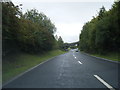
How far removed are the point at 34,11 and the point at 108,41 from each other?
105 feet

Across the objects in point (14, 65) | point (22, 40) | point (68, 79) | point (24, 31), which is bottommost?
point (14, 65)

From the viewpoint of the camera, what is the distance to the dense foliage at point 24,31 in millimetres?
12353

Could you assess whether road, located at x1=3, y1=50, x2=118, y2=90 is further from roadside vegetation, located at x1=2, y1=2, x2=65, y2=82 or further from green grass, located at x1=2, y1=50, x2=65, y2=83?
roadside vegetation, located at x1=2, y1=2, x2=65, y2=82

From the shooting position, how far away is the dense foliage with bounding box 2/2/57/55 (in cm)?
1235

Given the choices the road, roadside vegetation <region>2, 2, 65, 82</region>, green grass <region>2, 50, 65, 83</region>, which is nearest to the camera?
the road

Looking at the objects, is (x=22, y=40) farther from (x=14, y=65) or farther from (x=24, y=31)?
(x=14, y=65)

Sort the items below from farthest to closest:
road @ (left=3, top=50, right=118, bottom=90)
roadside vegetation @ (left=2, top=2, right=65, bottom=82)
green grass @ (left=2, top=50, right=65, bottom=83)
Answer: roadside vegetation @ (left=2, top=2, right=65, bottom=82) → green grass @ (left=2, top=50, right=65, bottom=83) → road @ (left=3, top=50, right=118, bottom=90)

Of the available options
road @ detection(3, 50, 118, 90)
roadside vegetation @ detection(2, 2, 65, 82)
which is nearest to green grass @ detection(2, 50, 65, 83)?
roadside vegetation @ detection(2, 2, 65, 82)

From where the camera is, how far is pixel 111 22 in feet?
83.0

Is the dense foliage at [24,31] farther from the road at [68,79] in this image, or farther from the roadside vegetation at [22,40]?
the road at [68,79]

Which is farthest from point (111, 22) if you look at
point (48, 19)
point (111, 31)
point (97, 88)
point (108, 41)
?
point (48, 19)

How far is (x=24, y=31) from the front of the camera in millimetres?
17906

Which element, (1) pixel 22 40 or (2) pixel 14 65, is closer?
(2) pixel 14 65

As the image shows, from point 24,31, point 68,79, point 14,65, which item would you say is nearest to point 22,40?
point 24,31
